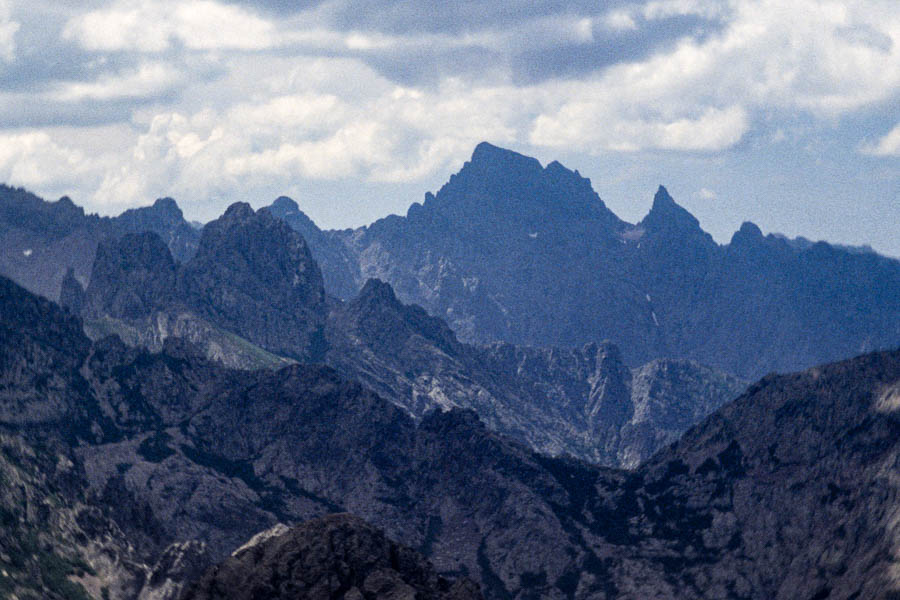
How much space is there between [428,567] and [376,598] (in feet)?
38.8

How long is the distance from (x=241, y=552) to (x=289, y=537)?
379 inches

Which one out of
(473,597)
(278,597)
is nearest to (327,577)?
(278,597)

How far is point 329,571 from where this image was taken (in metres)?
177

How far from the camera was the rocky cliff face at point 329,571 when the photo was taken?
566 ft

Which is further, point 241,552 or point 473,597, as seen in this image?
point 241,552

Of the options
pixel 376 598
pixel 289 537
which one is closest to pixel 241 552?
pixel 289 537

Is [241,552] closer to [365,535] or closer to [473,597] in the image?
[365,535]

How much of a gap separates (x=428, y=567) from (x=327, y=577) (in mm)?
14380

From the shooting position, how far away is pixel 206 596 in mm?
170375

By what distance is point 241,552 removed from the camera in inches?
7407

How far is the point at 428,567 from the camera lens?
601 feet

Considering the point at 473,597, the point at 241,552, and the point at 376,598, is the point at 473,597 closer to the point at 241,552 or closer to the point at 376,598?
the point at 376,598

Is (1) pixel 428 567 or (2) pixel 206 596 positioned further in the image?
(1) pixel 428 567

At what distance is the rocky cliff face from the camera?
173 m
